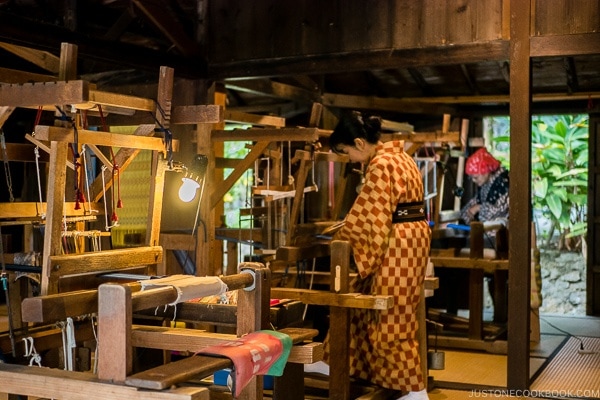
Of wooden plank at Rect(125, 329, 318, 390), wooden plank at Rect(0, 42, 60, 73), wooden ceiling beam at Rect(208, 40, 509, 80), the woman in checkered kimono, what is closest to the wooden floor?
the woman in checkered kimono

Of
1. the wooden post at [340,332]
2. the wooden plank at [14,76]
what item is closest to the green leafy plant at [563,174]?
the wooden post at [340,332]

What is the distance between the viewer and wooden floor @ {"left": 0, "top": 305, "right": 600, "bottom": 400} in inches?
257

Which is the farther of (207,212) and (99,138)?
(207,212)

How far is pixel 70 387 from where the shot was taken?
3.49 metres

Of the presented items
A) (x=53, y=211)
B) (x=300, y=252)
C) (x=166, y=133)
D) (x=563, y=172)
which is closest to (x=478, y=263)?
(x=300, y=252)

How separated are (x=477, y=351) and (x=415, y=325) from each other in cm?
254

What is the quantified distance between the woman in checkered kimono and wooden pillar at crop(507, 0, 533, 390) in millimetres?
822

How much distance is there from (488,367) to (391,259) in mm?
2223

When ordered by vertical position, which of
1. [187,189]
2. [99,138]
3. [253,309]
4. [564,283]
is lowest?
[564,283]

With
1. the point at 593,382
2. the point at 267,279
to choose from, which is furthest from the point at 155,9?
the point at 593,382

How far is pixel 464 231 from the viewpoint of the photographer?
9641 millimetres

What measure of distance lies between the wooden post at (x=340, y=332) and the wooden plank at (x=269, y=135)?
0.97 m

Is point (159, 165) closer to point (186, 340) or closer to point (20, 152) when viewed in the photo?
point (20, 152)

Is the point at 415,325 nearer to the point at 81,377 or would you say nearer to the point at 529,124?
the point at 529,124
